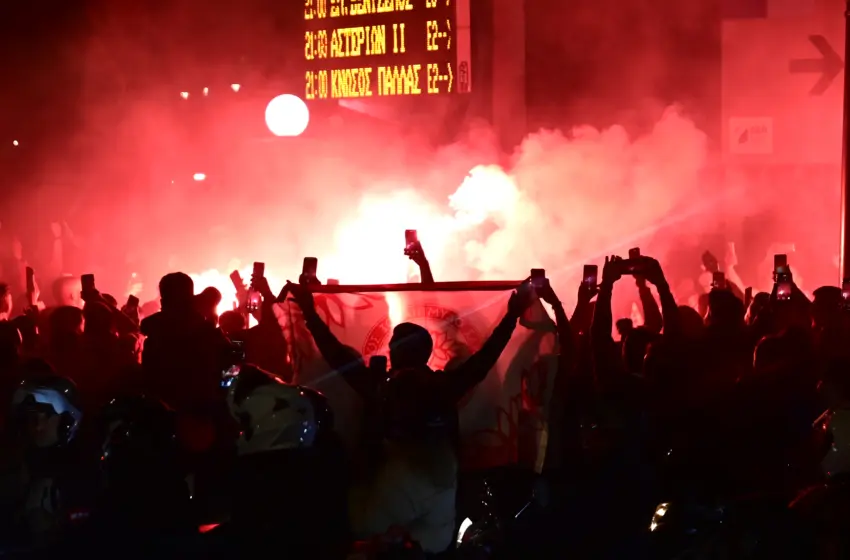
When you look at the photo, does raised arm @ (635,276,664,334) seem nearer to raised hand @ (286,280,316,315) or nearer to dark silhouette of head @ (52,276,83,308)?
raised hand @ (286,280,316,315)

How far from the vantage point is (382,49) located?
10000mm

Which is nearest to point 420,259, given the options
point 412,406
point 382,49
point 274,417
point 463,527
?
point 463,527

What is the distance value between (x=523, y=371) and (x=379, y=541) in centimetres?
152

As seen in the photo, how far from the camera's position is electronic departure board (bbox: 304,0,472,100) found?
9.80 meters

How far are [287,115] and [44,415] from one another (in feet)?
24.4

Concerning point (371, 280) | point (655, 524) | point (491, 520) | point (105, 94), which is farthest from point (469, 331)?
point (105, 94)

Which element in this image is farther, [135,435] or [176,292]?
[176,292]

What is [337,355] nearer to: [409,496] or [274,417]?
[409,496]

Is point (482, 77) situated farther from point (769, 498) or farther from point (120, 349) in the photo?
point (769, 498)

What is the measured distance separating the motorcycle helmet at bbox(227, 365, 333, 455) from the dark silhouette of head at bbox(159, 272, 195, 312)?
4.77 feet

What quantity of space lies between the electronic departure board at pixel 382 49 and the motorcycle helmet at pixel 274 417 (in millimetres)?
7510

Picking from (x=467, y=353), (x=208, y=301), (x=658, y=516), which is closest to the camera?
(x=658, y=516)

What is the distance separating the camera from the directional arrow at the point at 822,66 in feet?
36.2

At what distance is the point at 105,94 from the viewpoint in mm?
12875
